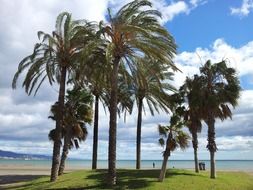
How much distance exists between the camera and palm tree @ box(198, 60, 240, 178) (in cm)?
3969

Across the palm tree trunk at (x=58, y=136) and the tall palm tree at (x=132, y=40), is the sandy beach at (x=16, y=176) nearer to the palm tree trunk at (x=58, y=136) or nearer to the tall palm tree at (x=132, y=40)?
the palm tree trunk at (x=58, y=136)

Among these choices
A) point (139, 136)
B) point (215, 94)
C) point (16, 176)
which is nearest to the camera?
point (215, 94)

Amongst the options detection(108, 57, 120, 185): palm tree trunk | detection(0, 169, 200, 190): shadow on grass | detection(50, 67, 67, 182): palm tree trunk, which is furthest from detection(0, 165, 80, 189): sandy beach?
detection(108, 57, 120, 185): palm tree trunk

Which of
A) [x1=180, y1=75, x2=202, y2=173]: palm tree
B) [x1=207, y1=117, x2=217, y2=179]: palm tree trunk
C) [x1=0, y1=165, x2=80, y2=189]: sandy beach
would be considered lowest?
[x1=0, y1=165, x2=80, y2=189]: sandy beach

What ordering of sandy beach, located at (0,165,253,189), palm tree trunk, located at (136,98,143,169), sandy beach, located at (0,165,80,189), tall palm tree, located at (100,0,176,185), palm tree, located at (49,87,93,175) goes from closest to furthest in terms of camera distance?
tall palm tree, located at (100,0,176,185)
sandy beach, located at (0,165,253,189)
sandy beach, located at (0,165,80,189)
palm tree, located at (49,87,93,175)
palm tree trunk, located at (136,98,143,169)

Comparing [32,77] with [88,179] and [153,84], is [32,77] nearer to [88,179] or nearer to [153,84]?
[88,179]

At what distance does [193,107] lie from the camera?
41531 millimetres

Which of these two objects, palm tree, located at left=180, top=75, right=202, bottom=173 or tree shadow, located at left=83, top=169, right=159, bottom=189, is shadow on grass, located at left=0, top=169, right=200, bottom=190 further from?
palm tree, located at left=180, top=75, right=202, bottom=173

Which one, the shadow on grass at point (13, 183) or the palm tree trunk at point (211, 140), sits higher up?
the palm tree trunk at point (211, 140)

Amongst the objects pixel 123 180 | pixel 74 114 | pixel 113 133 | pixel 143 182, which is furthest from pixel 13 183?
pixel 143 182

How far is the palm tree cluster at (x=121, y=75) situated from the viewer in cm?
3203

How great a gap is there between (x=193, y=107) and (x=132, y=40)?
11.7 metres

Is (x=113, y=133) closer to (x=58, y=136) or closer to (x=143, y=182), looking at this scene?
(x=143, y=182)

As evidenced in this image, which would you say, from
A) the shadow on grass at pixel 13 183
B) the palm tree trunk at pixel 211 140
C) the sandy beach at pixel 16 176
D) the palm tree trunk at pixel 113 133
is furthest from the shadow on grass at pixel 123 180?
the sandy beach at pixel 16 176
